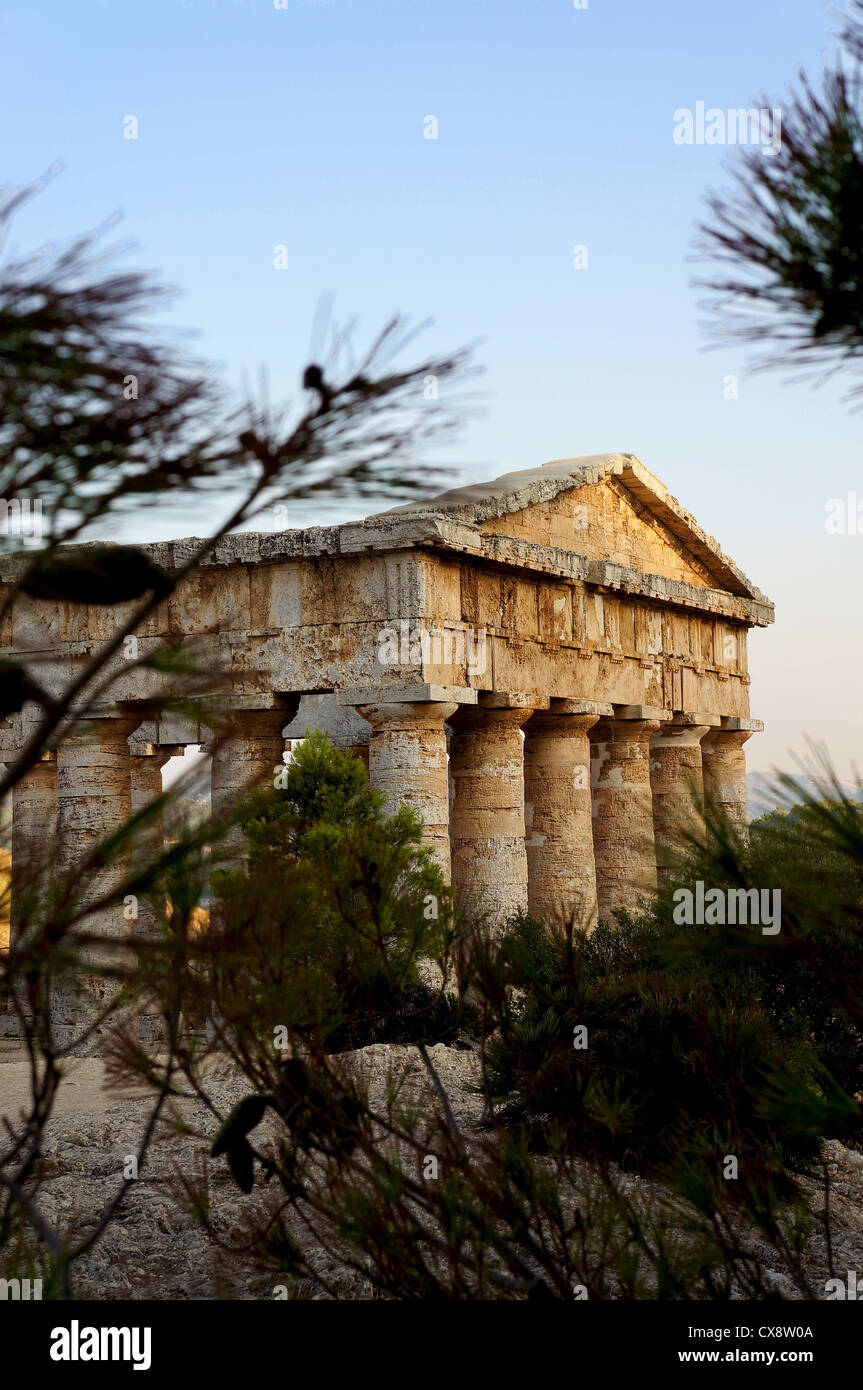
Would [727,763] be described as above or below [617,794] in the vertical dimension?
above

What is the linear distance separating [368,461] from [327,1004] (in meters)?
3.38

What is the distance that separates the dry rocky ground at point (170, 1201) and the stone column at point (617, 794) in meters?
8.84

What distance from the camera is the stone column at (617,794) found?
1992 centimetres

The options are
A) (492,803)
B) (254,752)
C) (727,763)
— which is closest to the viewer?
(254,752)

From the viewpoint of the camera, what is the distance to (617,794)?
2023 centimetres

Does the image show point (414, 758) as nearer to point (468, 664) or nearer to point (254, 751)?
point (468, 664)

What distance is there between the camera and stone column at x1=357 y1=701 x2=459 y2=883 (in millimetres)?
15125

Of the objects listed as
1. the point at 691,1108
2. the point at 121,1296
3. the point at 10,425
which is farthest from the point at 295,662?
the point at 10,425

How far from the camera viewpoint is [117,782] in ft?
55.3

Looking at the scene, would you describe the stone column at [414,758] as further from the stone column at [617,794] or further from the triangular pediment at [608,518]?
the stone column at [617,794]

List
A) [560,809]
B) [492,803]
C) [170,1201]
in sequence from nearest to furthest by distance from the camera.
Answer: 1. [170,1201]
2. [492,803]
3. [560,809]

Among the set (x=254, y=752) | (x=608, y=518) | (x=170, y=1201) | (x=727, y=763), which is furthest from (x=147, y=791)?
(x=170, y=1201)

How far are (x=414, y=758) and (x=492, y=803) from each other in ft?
6.25
